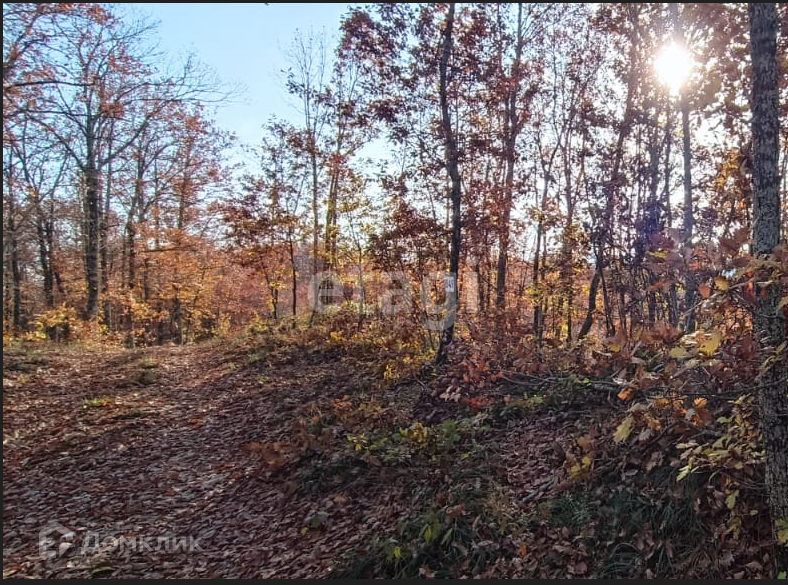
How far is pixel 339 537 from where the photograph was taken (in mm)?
4027

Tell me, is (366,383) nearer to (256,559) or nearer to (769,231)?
(256,559)

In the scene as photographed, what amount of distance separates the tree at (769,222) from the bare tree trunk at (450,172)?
5111 mm

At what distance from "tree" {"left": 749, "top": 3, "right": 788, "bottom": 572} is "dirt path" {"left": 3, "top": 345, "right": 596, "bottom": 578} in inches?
62.8

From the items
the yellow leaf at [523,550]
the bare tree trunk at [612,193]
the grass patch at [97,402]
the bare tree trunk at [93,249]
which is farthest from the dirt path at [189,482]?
the bare tree trunk at [93,249]

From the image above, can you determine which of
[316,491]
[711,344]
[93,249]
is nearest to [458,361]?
[316,491]

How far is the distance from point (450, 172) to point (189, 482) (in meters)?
6.10

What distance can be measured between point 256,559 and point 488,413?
9.73 feet

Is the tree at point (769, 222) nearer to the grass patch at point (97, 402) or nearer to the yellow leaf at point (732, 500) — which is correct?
the yellow leaf at point (732, 500)

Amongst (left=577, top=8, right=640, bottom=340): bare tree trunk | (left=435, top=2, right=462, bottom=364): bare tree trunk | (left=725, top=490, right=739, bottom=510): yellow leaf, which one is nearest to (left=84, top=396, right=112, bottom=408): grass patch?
(left=435, top=2, right=462, bottom=364): bare tree trunk

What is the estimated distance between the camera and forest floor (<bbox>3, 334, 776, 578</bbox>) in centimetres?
341

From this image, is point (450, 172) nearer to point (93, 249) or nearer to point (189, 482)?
point (189, 482)

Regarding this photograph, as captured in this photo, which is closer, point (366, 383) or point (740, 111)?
point (740, 111)

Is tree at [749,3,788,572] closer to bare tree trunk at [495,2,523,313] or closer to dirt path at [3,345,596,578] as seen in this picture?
dirt path at [3,345,596,578]

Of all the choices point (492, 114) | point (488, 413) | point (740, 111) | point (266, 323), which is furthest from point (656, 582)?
point (266, 323)
